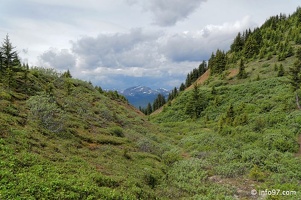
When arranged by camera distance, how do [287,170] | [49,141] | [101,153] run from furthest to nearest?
[101,153] < [49,141] < [287,170]

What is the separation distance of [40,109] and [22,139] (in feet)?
25.9

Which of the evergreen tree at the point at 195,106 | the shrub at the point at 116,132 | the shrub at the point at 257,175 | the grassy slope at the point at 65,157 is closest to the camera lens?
the grassy slope at the point at 65,157

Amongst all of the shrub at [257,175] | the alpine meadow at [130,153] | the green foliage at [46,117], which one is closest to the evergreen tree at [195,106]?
the alpine meadow at [130,153]

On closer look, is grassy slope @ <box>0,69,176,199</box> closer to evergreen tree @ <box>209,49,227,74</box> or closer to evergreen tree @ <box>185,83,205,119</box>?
evergreen tree @ <box>185,83,205,119</box>

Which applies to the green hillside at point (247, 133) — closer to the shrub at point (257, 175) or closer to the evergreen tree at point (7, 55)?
the shrub at point (257, 175)

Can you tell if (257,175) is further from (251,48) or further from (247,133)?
(251,48)

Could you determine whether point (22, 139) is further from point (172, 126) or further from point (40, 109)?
point (172, 126)

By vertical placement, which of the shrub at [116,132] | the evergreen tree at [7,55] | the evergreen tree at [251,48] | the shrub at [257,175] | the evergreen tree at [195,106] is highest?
the evergreen tree at [251,48]

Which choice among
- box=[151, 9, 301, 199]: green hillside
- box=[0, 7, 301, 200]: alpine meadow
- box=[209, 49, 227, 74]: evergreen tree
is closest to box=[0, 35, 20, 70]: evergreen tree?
box=[0, 7, 301, 200]: alpine meadow

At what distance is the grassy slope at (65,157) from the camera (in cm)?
1323

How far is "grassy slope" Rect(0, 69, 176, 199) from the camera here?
13227 mm

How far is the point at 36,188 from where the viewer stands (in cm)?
1250

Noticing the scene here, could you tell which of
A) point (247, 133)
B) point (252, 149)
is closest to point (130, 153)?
point (252, 149)

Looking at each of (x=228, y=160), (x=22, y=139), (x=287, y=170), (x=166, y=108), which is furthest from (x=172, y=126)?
(x=22, y=139)
